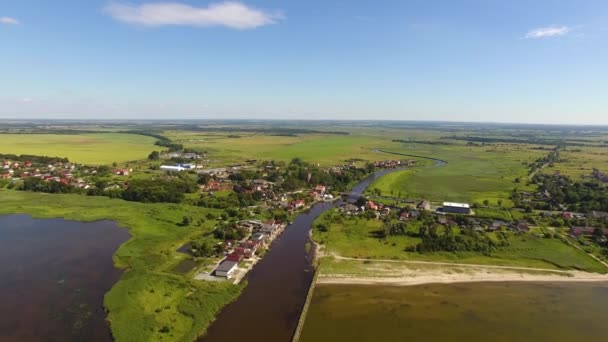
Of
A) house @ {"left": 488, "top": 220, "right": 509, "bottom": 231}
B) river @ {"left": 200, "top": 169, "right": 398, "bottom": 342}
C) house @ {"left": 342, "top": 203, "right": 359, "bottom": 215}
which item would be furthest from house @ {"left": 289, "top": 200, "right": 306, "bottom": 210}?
house @ {"left": 488, "top": 220, "right": 509, "bottom": 231}

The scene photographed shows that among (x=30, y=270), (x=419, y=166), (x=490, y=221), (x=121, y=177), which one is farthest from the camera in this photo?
(x=419, y=166)

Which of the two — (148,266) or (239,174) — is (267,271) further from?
(239,174)

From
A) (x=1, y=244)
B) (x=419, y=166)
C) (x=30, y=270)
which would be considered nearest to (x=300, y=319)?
(x=30, y=270)

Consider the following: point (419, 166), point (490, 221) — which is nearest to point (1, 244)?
point (490, 221)

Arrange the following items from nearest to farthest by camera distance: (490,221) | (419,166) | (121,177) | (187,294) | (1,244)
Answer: (187,294) → (1,244) → (490,221) → (121,177) → (419,166)

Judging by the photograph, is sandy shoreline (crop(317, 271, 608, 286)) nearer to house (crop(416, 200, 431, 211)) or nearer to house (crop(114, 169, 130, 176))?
house (crop(416, 200, 431, 211))

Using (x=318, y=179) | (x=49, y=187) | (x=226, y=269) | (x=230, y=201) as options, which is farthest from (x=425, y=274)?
(x=49, y=187)

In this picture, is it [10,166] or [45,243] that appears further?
[10,166]
